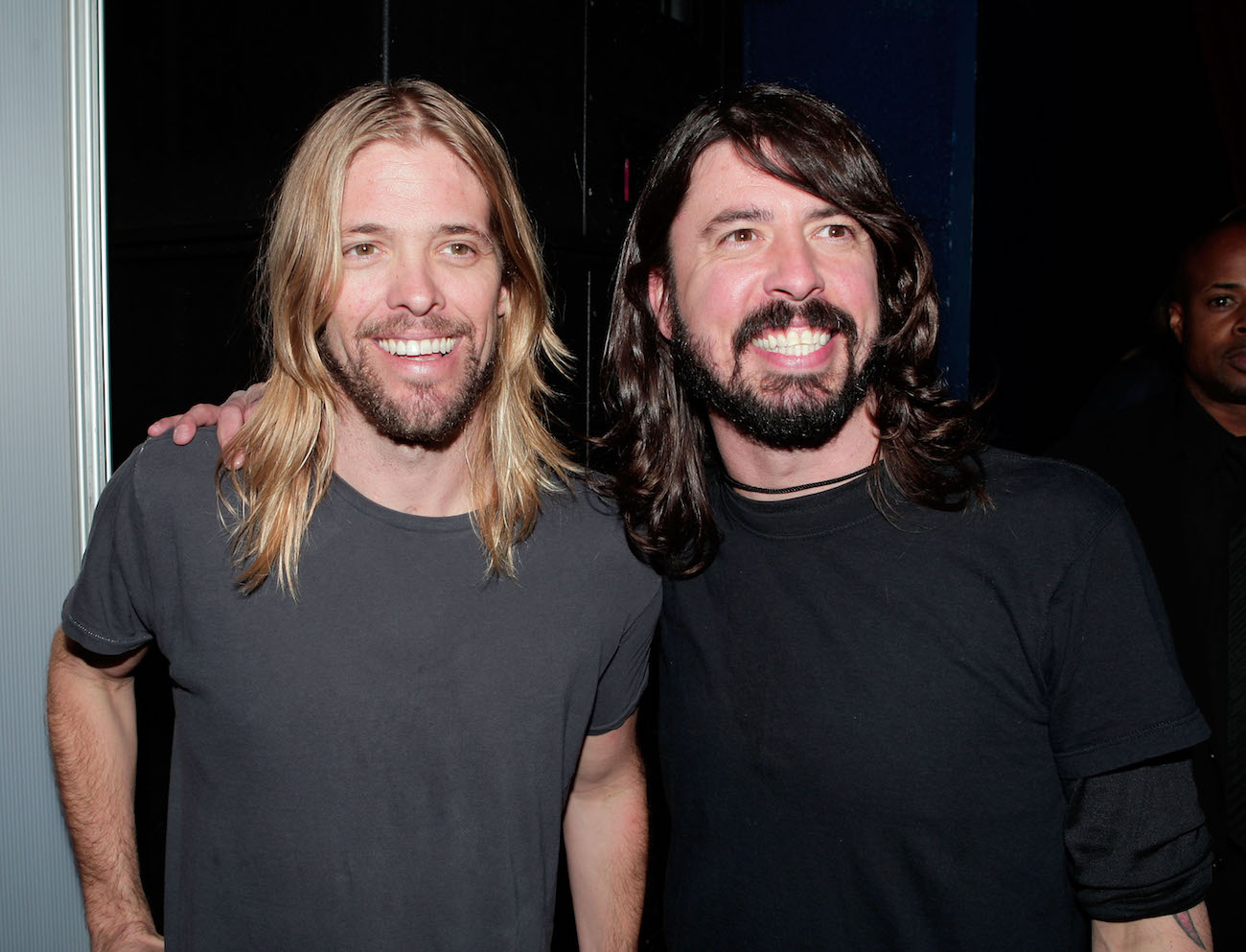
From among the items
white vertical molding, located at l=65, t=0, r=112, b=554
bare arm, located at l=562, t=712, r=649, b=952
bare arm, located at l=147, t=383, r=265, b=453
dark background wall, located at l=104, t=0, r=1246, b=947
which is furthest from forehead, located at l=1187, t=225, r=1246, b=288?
white vertical molding, located at l=65, t=0, r=112, b=554

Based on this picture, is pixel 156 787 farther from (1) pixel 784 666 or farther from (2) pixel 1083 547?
(2) pixel 1083 547

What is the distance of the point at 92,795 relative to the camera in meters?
1.43

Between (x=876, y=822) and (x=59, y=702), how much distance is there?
116 cm

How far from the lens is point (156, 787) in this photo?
6.15ft

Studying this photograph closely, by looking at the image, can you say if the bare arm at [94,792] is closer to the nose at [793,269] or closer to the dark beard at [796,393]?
the dark beard at [796,393]

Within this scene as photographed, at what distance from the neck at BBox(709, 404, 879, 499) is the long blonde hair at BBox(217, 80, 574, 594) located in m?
0.33

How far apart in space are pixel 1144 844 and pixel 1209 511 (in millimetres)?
1129

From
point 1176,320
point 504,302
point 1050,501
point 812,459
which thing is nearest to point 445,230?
point 504,302

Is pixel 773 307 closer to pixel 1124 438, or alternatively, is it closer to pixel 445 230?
pixel 445 230

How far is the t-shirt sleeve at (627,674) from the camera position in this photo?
4.83ft

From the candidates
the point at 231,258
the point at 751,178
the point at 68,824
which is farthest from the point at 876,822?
the point at 231,258

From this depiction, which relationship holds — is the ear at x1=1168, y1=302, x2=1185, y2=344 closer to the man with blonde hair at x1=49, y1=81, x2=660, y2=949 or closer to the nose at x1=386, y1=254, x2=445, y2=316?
the man with blonde hair at x1=49, y1=81, x2=660, y2=949

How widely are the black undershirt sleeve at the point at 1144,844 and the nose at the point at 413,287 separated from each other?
1045mm

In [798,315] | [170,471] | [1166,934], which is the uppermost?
[798,315]
